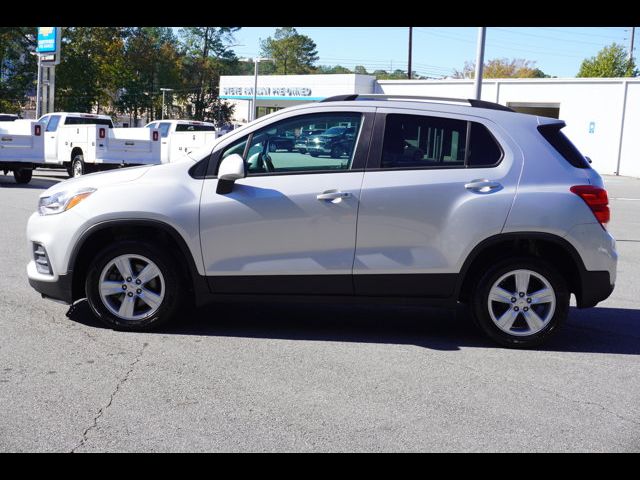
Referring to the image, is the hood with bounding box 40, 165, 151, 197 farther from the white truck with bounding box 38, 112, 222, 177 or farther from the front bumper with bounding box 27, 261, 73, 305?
the white truck with bounding box 38, 112, 222, 177

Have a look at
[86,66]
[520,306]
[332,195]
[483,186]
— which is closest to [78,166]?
[332,195]

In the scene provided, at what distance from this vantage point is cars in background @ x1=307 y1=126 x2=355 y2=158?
642 centimetres

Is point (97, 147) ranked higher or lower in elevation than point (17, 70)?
lower

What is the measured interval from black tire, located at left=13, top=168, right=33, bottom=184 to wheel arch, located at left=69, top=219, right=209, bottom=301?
16.2 meters

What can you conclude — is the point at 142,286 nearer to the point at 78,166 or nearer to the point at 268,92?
the point at 78,166

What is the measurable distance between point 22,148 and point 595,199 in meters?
17.8

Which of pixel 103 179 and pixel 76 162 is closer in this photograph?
pixel 103 179

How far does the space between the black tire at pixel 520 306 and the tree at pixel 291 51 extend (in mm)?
122975

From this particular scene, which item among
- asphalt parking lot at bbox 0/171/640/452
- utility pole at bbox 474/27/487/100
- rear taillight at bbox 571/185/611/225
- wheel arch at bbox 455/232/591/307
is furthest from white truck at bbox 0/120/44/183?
rear taillight at bbox 571/185/611/225

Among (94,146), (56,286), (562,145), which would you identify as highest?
(562,145)

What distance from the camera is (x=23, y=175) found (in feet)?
71.4

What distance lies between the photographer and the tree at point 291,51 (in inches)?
5022
